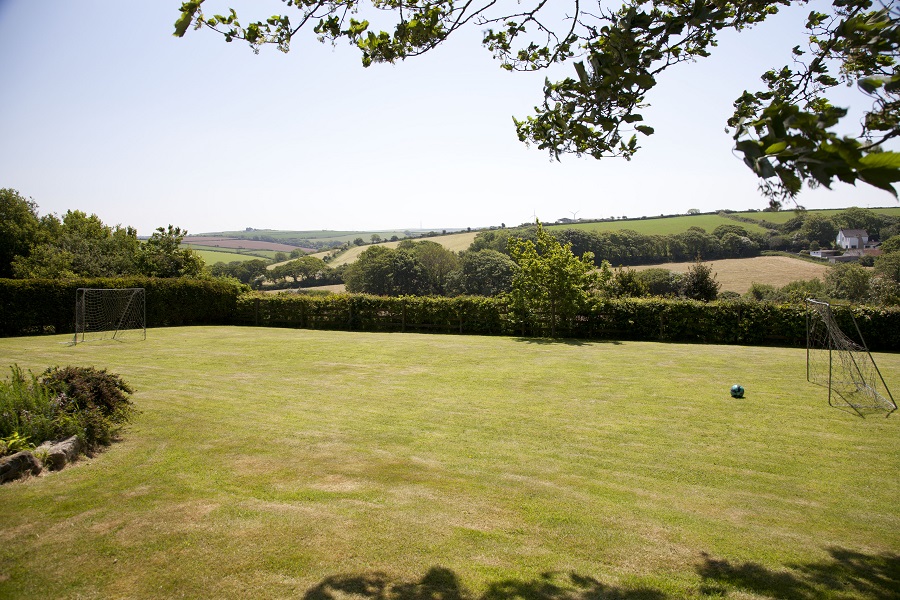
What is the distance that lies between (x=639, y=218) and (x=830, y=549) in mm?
87295

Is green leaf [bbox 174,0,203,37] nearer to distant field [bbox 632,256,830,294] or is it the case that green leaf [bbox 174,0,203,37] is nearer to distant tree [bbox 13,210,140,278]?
distant tree [bbox 13,210,140,278]

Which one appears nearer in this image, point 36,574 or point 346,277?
point 36,574

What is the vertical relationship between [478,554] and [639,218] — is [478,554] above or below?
below

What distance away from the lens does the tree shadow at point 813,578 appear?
3.95 meters

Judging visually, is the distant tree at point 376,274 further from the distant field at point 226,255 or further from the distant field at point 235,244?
the distant field at point 235,244

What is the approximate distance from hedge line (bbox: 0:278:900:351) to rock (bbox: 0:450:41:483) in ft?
64.2

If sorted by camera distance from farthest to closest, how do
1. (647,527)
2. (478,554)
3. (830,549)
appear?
(647,527), (830,549), (478,554)

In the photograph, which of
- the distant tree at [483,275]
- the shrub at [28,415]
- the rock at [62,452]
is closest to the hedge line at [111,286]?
the shrub at [28,415]

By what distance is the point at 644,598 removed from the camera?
3.77 meters

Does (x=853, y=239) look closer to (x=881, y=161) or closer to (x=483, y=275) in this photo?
(x=483, y=275)

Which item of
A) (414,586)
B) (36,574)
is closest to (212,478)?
(36,574)

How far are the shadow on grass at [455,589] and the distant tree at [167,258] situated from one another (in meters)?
32.9

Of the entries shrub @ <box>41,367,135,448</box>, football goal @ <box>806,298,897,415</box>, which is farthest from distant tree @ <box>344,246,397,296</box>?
shrub @ <box>41,367,135,448</box>

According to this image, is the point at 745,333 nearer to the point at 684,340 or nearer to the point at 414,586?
the point at 684,340
